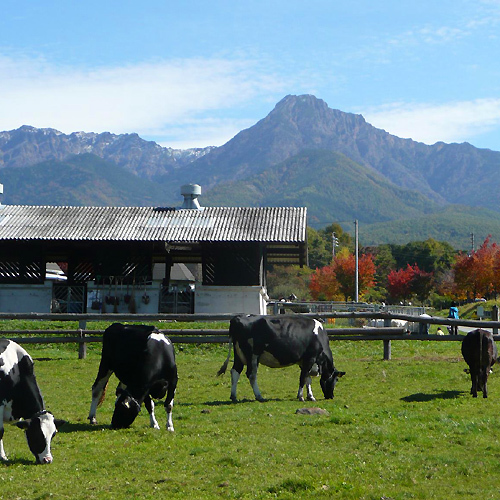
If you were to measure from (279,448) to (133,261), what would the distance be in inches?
1049

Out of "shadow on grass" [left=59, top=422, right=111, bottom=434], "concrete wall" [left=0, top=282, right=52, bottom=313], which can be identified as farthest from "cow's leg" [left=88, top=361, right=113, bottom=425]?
"concrete wall" [left=0, top=282, right=52, bottom=313]

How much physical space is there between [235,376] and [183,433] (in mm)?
3457

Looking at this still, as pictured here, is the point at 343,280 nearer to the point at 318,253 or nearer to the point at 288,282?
the point at 288,282

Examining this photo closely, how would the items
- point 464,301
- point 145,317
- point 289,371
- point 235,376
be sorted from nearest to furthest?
1. point 235,376
2. point 289,371
3. point 145,317
4. point 464,301

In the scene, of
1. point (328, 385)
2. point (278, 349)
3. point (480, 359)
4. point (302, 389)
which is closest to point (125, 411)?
point (278, 349)

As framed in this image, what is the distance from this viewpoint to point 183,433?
11500 millimetres

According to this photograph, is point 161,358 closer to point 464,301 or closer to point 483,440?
point 483,440

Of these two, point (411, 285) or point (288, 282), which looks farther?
point (288, 282)

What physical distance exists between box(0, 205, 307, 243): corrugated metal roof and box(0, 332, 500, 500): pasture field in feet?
60.9

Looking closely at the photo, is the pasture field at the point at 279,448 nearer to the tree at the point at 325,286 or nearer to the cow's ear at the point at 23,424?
the cow's ear at the point at 23,424

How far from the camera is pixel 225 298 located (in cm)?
3566

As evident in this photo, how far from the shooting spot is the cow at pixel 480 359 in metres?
14.8

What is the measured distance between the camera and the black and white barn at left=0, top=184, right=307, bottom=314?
1384 inches

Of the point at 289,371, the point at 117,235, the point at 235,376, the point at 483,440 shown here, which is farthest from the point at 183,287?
the point at 483,440
